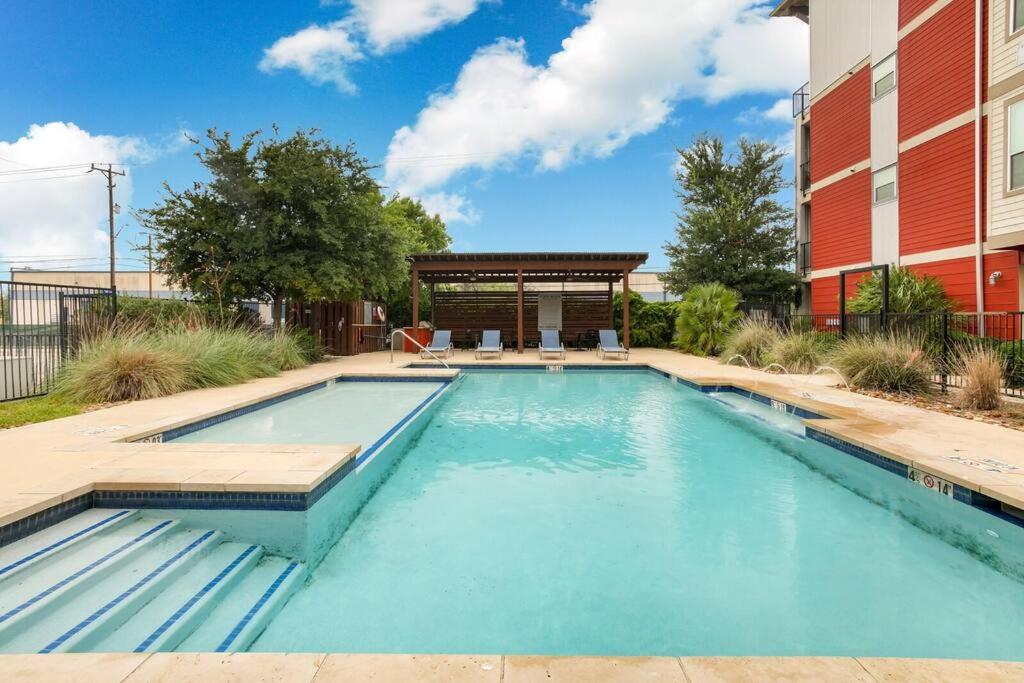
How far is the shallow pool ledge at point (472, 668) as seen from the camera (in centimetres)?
169

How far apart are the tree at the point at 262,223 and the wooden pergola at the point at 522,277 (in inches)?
145

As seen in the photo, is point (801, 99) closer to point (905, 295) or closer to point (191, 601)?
point (905, 295)

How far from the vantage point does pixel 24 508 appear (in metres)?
2.81

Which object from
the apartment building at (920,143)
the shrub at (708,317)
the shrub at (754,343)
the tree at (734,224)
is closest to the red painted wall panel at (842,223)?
the apartment building at (920,143)

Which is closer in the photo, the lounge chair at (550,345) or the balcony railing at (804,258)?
the lounge chair at (550,345)

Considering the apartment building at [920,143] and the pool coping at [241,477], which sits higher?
the apartment building at [920,143]

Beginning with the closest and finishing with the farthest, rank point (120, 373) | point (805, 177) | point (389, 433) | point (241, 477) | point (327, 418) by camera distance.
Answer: point (241, 477), point (389, 433), point (327, 418), point (120, 373), point (805, 177)

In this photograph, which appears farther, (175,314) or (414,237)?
(414,237)

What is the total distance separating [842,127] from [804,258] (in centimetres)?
457

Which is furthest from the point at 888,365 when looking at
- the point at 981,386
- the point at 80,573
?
the point at 80,573

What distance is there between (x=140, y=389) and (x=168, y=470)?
455 cm

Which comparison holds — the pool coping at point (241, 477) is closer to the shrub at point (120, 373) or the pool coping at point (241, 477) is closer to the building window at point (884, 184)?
the shrub at point (120, 373)

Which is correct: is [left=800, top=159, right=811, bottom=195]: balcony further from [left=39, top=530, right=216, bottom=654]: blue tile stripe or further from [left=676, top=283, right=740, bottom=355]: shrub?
[left=39, top=530, right=216, bottom=654]: blue tile stripe

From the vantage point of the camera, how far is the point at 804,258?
59.9 feet
